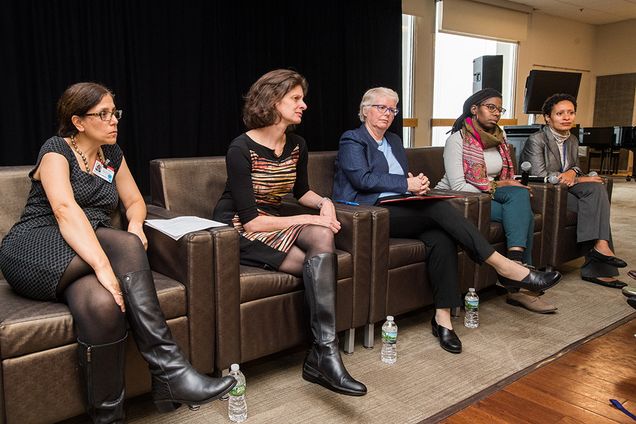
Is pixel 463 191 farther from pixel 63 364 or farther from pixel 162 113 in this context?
pixel 162 113

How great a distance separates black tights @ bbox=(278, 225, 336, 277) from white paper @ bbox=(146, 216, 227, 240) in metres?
0.32

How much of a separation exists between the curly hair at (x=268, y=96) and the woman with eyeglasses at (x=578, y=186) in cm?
204

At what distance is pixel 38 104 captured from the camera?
3.82 m

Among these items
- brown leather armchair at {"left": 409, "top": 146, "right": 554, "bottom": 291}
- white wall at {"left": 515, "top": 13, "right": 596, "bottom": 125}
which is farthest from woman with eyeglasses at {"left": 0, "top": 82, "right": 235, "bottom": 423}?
white wall at {"left": 515, "top": 13, "right": 596, "bottom": 125}

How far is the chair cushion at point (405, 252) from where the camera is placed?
2.51m

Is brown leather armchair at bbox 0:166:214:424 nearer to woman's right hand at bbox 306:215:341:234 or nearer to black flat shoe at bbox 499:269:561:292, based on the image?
woman's right hand at bbox 306:215:341:234

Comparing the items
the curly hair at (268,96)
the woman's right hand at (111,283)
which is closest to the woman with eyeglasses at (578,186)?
the curly hair at (268,96)

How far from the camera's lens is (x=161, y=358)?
1.65m

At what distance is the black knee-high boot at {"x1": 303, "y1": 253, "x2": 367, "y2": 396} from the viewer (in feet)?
6.17

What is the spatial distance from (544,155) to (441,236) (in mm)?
1465

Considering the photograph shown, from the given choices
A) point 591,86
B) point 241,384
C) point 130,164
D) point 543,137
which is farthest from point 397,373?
point 591,86

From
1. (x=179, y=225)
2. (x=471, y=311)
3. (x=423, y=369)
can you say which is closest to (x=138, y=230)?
(x=179, y=225)

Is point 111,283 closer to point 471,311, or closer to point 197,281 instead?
point 197,281

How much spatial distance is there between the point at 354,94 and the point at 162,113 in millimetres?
2312
